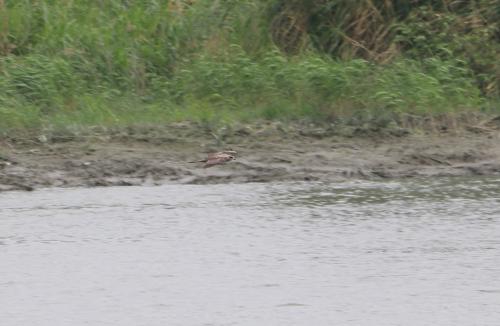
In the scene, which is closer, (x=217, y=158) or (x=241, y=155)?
(x=217, y=158)

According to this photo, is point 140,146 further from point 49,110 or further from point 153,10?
point 153,10

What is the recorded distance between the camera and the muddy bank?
27.6ft

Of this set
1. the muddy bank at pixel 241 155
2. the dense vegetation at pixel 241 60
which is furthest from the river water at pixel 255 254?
the dense vegetation at pixel 241 60

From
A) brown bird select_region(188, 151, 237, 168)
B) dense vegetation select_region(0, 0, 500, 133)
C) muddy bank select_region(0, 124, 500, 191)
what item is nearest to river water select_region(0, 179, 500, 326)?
muddy bank select_region(0, 124, 500, 191)

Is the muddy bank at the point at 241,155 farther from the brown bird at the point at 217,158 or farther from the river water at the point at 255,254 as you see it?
the river water at the point at 255,254

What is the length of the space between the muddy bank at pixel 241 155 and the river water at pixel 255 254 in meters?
0.21

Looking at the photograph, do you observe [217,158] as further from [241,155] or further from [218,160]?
[241,155]

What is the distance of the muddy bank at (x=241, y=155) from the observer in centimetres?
841

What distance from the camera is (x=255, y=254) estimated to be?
6.47 meters

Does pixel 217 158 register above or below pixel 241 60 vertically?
below

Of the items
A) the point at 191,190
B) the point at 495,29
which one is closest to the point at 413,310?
the point at 191,190

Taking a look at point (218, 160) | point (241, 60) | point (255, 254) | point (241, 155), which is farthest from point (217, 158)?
point (255, 254)

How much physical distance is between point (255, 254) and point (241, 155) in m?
2.41

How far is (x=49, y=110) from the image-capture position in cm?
976
